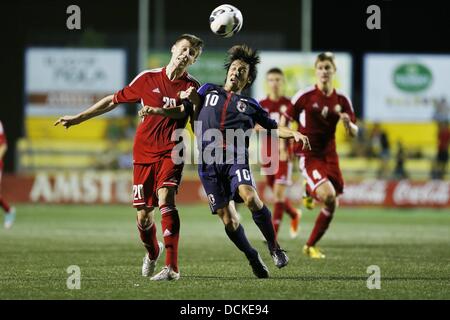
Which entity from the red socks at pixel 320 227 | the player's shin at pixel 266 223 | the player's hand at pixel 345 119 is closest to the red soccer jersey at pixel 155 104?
the player's shin at pixel 266 223

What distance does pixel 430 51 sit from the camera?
135 feet

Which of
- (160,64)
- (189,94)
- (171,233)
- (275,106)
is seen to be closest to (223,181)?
(171,233)

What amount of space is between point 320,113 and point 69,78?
21513mm

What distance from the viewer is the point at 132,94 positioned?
10.1 m

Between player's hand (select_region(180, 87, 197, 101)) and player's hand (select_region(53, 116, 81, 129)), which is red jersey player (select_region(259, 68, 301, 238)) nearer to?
player's hand (select_region(180, 87, 197, 101))

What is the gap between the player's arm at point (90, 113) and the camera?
9887 mm

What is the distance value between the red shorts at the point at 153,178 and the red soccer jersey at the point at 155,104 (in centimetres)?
7

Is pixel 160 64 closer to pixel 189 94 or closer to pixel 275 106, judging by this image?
pixel 275 106

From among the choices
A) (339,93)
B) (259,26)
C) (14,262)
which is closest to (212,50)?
(259,26)

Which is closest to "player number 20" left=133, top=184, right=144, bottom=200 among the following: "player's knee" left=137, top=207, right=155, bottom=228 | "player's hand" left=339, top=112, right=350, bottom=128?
"player's knee" left=137, top=207, right=155, bottom=228

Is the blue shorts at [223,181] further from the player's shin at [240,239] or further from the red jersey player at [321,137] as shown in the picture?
the red jersey player at [321,137]

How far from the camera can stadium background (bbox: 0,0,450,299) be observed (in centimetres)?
1057
